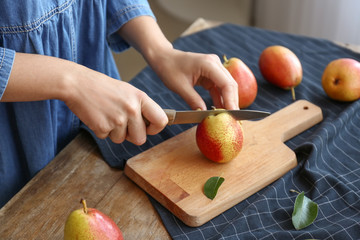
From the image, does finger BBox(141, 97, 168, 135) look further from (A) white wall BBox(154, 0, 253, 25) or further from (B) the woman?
(A) white wall BBox(154, 0, 253, 25)

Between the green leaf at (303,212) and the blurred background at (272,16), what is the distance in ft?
4.28

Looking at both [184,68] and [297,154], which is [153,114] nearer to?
[184,68]

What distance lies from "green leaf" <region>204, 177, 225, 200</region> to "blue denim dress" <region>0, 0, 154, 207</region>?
373mm

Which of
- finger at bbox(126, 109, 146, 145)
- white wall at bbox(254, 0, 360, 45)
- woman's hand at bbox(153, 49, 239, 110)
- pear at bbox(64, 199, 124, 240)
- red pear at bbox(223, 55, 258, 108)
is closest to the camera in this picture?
pear at bbox(64, 199, 124, 240)

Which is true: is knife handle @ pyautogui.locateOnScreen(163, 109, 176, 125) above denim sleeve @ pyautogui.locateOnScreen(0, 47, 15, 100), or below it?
below

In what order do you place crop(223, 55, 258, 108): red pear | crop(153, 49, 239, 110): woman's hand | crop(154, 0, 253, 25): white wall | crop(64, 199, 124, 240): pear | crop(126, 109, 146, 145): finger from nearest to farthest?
1. crop(64, 199, 124, 240): pear
2. crop(126, 109, 146, 145): finger
3. crop(153, 49, 239, 110): woman's hand
4. crop(223, 55, 258, 108): red pear
5. crop(154, 0, 253, 25): white wall

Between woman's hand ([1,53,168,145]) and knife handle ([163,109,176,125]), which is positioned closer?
woman's hand ([1,53,168,145])

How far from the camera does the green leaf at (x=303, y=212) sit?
Answer: 82 cm

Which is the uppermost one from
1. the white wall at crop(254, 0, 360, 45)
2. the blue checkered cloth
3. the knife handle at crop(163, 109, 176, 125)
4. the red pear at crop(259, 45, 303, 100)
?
the knife handle at crop(163, 109, 176, 125)

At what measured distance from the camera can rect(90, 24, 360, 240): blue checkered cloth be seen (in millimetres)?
823

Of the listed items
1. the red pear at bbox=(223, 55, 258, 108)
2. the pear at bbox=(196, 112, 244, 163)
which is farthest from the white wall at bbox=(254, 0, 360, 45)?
the pear at bbox=(196, 112, 244, 163)

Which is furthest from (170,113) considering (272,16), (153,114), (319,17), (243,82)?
(272,16)

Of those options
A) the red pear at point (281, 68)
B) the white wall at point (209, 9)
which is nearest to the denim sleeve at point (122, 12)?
the red pear at point (281, 68)

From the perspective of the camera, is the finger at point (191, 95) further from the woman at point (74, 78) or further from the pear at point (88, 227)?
Result: the pear at point (88, 227)
